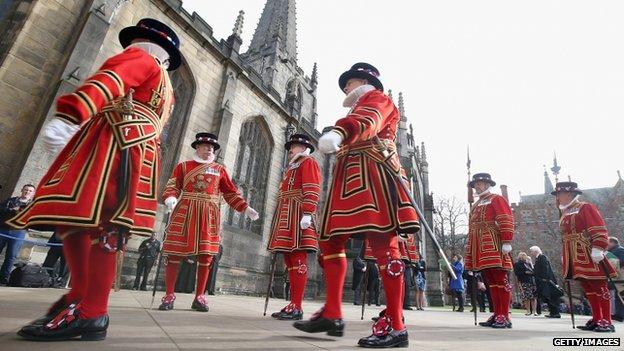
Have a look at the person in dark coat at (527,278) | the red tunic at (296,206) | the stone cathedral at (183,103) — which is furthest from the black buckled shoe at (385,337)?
the person in dark coat at (527,278)

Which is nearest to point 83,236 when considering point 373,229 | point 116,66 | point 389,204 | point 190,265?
point 116,66

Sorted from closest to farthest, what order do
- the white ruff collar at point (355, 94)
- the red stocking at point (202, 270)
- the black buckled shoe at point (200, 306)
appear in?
the white ruff collar at point (355, 94) < the black buckled shoe at point (200, 306) < the red stocking at point (202, 270)

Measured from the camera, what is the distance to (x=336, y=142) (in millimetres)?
2539

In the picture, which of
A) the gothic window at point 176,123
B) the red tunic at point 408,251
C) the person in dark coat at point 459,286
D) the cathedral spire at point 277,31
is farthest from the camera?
the cathedral spire at point 277,31

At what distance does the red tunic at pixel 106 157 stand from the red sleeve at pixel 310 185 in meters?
2.08

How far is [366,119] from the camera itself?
2787mm

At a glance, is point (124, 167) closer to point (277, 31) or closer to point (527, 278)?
point (527, 278)

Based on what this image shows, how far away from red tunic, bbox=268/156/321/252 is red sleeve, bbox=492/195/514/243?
307 cm

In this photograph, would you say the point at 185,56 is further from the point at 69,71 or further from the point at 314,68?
the point at 314,68

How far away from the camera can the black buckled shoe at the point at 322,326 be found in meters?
2.85

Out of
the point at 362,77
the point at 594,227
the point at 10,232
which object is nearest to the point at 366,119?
the point at 362,77

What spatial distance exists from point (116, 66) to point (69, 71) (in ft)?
27.9

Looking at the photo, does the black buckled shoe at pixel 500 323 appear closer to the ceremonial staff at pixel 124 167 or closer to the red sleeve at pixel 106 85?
the ceremonial staff at pixel 124 167

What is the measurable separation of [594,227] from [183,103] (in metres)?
12.6
